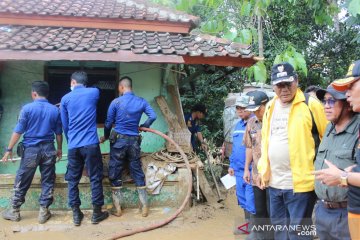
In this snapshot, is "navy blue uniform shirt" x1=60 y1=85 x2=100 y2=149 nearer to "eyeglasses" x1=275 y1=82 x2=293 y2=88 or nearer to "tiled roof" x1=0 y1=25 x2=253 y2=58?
"tiled roof" x1=0 y1=25 x2=253 y2=58

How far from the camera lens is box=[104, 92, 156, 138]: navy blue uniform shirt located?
5.24 meters

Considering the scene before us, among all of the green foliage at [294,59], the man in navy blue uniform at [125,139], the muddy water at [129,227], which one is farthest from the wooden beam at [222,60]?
the muddy water at [129,227]

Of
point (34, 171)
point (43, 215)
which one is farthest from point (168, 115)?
point (43, 215)

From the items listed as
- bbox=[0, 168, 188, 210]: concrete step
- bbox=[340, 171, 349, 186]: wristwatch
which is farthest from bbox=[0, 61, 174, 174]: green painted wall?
bbox=[340, 171, 349, 186]: wristwatch

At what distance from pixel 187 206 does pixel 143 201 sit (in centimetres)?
83

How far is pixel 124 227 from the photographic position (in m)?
5.09

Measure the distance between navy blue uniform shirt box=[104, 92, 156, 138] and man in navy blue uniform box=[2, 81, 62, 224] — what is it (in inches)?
34.2

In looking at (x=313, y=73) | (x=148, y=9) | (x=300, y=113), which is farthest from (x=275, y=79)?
(x=313, y=73)

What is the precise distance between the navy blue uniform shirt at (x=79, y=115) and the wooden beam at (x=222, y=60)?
Answer: 1.77 meters

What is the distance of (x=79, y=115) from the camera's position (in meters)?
4.97

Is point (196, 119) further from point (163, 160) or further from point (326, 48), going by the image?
point (326, 48)

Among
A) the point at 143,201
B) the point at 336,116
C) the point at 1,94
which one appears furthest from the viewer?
the point at 1,94

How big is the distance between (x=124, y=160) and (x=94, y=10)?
3618 millimetres

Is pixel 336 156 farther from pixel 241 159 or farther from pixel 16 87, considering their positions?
pixel 16 87
